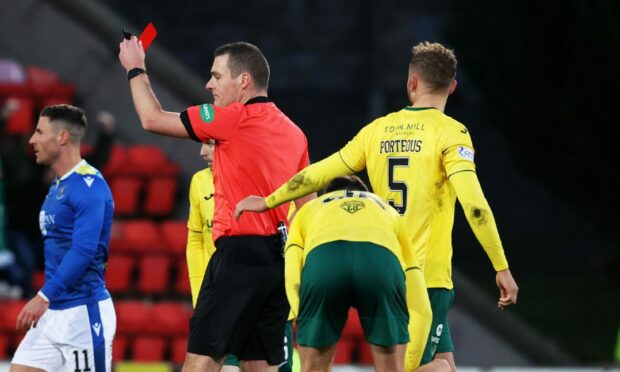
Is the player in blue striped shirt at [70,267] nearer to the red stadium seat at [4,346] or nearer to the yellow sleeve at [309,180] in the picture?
the yellow sleeve at [309,180]

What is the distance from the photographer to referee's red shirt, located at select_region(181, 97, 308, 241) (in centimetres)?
667

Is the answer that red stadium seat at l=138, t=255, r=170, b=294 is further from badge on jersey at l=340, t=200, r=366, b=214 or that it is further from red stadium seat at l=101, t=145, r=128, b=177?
badge on jersey at l=340, t=200, r=366, b=214

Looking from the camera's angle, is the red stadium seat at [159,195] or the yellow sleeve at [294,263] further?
the red stadium seat at [159,195]

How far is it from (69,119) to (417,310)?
2292 mm

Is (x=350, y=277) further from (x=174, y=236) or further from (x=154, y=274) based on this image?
(x=174, y=236)

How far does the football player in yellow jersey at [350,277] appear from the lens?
621cm

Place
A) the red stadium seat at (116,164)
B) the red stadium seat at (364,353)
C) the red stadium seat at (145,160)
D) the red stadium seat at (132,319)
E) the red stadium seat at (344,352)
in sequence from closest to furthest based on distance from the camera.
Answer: the red stadium seat at (132,319), the red stadium seat at (344,352), the red stadium seat at (364,353), the red stadium seat at (116,164), the red stadium seat at (145,160)

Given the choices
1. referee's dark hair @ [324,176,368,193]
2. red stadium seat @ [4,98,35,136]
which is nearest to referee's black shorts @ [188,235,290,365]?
referee's dark hair @ [324,176,368,193]

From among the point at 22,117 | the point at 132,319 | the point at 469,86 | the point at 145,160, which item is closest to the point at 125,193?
the point at 145,160

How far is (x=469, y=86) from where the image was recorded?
21.7 meters

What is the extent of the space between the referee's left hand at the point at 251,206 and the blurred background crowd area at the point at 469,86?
332 inches

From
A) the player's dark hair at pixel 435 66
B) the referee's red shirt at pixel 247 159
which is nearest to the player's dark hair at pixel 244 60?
the referee's red shirt at pixel 247 159

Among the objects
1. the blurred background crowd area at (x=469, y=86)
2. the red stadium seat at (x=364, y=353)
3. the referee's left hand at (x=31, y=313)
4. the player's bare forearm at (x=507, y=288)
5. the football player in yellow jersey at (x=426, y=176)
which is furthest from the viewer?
the blurred background crowd area at (x=469, y=86)

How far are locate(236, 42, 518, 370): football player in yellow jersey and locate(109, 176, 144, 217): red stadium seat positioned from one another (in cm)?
788
